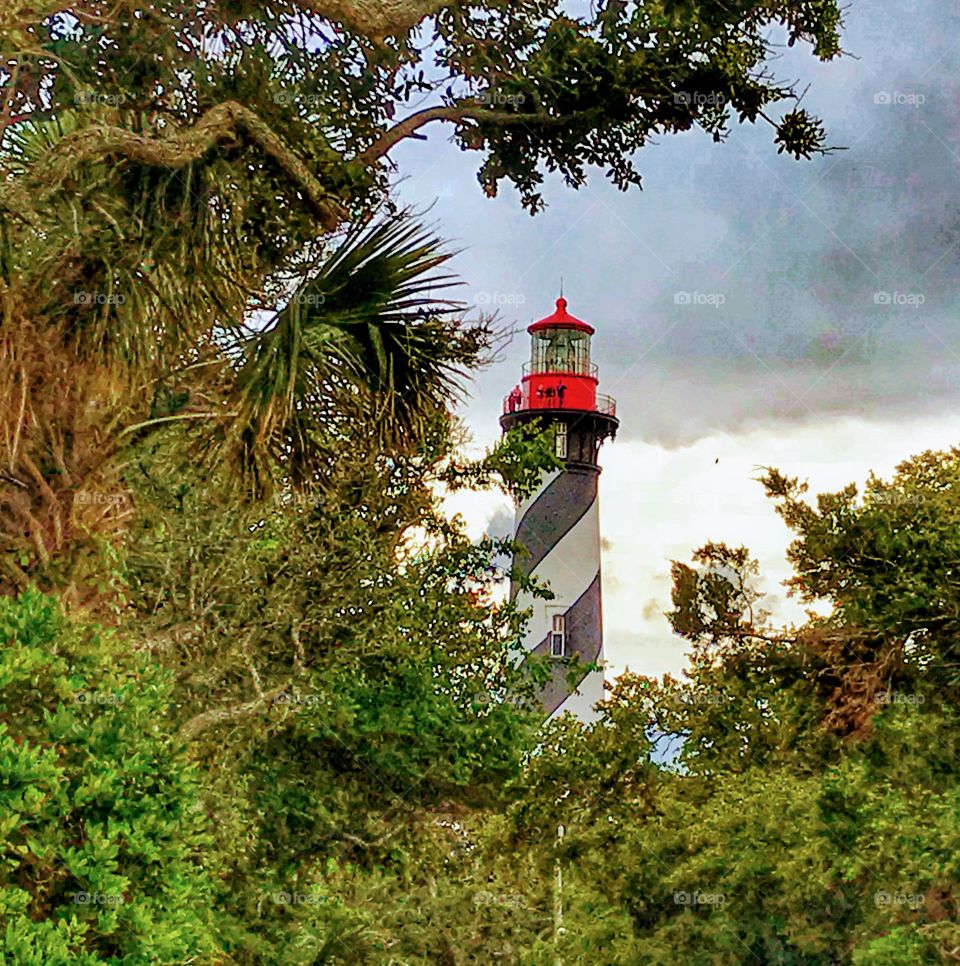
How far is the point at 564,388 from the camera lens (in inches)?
850

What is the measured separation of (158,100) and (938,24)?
6034 mm

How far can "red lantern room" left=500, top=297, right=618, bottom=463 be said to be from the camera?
21422 millimetres

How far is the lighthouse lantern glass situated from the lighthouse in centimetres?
2

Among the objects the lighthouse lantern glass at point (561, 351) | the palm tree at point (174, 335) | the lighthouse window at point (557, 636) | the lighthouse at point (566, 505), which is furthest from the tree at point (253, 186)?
the lighthouse lantern glass at point (561, 351)

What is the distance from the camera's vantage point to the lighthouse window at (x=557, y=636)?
788 inches

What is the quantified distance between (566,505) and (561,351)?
9.09 feet

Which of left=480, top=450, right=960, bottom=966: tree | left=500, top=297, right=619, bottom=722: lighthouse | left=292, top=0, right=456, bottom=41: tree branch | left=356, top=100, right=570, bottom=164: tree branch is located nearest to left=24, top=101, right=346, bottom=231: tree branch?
left=292, top=0, right=456, bottom=41: tree branch

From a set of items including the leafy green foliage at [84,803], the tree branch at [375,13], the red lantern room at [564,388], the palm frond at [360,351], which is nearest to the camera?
the leafy green foliage at [84,803]

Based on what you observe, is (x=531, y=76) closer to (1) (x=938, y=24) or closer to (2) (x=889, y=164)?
(1) (x=938, y=24)

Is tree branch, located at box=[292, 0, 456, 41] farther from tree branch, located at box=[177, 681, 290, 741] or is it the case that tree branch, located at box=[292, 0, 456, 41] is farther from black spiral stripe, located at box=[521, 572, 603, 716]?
black spiral stripe, located at box=[521, 572, 603, 716]

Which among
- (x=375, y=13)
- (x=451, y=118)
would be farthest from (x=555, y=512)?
(x=375, y=13)

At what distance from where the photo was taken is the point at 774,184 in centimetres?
1641

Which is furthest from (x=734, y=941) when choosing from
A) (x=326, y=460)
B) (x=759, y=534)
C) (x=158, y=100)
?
(x=158, y=100)

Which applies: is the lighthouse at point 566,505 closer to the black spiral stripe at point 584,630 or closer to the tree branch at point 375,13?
Result: the black spiral stripe at point 584,630
